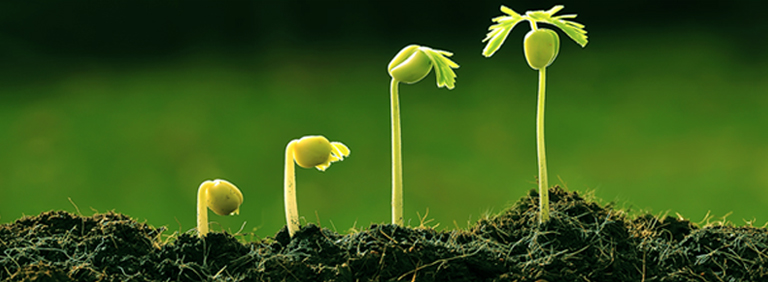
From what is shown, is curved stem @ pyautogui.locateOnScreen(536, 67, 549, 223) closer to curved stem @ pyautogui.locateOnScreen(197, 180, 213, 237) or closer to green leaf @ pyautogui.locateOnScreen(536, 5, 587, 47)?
green leaf @ pyautogui.locateOnScreen(536, 5, 587, 47)

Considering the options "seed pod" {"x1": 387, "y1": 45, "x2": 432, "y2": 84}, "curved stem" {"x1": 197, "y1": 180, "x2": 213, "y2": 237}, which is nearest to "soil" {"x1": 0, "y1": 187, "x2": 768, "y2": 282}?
"curved stem" {"x1": 197, "y1": 180, "x2": 213, "y2": 237}

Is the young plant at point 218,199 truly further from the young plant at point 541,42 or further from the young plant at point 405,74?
the young plant at point 541,42

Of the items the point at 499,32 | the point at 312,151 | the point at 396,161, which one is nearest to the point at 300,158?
the point at 312,151

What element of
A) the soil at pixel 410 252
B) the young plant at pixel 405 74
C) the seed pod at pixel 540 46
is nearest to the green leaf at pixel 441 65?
the young plant at pixel 405 74

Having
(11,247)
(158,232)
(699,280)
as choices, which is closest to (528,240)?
(699,280)

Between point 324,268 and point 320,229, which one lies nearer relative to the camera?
point 324,268

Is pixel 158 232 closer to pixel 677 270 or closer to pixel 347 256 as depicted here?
pixel 347 256
